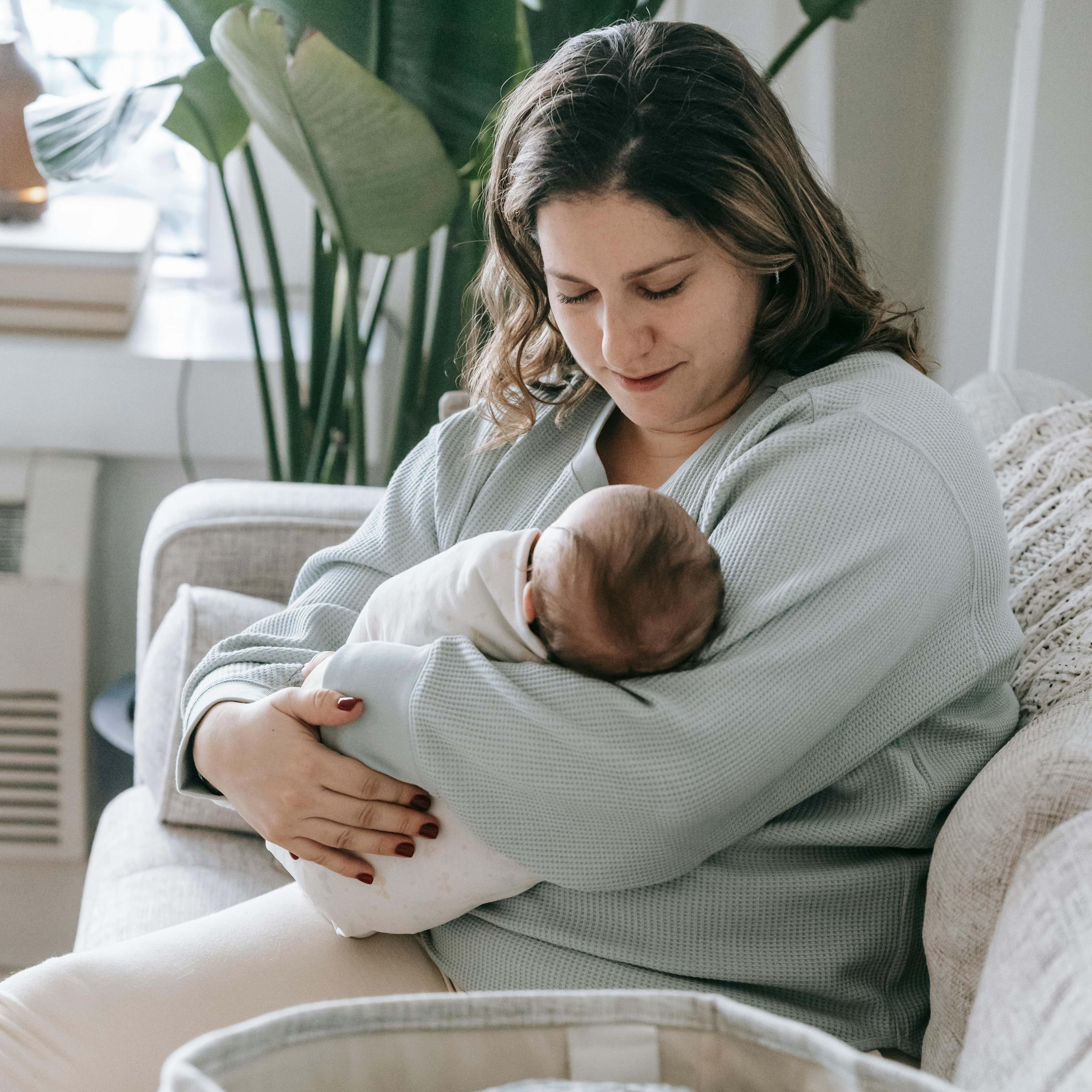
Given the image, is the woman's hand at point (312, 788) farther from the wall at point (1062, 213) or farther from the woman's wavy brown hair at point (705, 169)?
the wall at point (1062, 213)

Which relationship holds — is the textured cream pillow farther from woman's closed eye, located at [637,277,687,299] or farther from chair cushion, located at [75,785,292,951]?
chair cushion, located at [75,785,292,951]

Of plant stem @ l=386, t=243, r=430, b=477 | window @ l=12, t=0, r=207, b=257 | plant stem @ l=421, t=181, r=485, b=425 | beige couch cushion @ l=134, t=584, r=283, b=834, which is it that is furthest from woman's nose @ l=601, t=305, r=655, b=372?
window @ l=12, t=0, r=207, b=257

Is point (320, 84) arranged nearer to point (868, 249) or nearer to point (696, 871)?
point (868, 249)

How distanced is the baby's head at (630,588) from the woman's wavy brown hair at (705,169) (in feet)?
0.81

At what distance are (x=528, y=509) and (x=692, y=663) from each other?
305 mm

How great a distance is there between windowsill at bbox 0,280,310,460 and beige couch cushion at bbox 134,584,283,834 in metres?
0.73

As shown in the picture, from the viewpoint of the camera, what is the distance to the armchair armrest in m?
1.57

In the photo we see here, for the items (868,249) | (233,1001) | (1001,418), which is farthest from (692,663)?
(1001,418)

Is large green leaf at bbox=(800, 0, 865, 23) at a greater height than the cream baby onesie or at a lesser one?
greater

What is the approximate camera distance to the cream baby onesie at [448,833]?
95 cm

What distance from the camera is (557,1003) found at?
22.1 inches

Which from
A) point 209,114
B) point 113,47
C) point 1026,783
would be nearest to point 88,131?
point 209,114

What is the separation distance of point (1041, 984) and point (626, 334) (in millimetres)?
575

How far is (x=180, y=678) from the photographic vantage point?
1.44 metres
